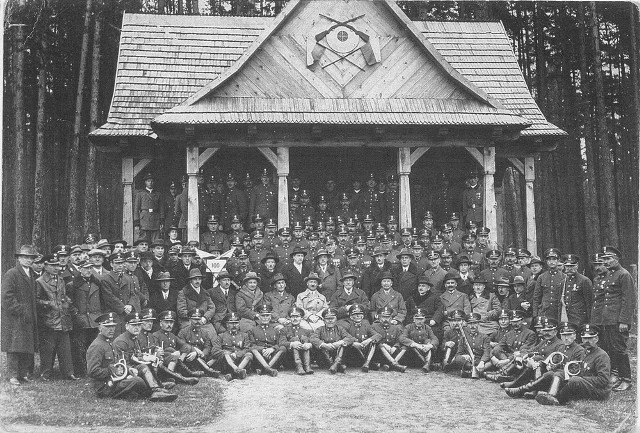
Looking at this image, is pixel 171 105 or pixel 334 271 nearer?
pixel 334 271

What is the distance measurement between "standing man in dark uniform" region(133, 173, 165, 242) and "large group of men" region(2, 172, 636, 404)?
80.2 inches

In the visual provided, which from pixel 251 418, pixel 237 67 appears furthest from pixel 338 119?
pixel 251 418

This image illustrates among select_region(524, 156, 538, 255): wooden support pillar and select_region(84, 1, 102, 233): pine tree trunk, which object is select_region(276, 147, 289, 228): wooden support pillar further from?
select_region(84, 1, 102, 233): pine tree trunk

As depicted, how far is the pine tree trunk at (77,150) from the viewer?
859 inches

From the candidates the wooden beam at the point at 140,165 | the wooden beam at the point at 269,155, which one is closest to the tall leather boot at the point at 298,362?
the wooden beam at the point at 269,155

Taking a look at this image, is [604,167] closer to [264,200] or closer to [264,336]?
[264,200]

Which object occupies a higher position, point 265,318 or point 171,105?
point 171,105

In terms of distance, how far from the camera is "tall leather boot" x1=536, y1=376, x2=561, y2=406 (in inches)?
405

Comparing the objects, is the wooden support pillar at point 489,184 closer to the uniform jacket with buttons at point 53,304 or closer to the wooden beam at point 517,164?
the wooden beam at point 517,164

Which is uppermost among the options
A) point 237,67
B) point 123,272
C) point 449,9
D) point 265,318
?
point 449,9

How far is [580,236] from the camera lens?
22.0 meters

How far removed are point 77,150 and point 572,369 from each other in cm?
1661

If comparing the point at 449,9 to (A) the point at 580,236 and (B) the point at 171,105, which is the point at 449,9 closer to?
(A) the point at 580,236

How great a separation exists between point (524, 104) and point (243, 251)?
319 inches
